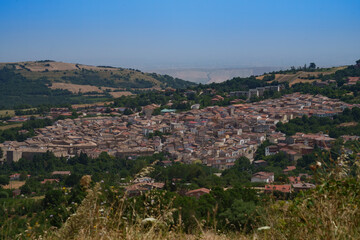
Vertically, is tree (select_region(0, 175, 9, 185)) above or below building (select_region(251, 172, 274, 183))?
below

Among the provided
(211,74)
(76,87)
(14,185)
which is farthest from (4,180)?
(211,74)

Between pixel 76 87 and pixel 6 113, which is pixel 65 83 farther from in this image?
pixel 6 113

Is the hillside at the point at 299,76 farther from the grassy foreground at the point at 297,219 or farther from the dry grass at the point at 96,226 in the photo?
the dry grass at the point at 96,226

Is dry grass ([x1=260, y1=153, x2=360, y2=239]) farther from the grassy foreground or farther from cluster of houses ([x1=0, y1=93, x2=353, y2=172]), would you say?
cluster of houses ([x1=0, y1=93, x2=353, y2=172])

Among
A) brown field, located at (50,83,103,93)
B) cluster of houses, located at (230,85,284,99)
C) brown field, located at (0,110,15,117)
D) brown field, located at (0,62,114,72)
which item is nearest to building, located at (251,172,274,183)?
cluster of houses, located at (230,85,284,99)

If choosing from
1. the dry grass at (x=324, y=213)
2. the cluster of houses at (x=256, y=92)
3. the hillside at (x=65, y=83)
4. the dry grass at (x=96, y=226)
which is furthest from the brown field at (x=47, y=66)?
the dry grass at (x=324, y=213)

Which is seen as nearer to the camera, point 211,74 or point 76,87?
point 76,87

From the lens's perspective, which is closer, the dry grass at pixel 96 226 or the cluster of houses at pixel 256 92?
the dry grass at pixel 96 226

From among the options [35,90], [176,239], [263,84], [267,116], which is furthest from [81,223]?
[35,90]
